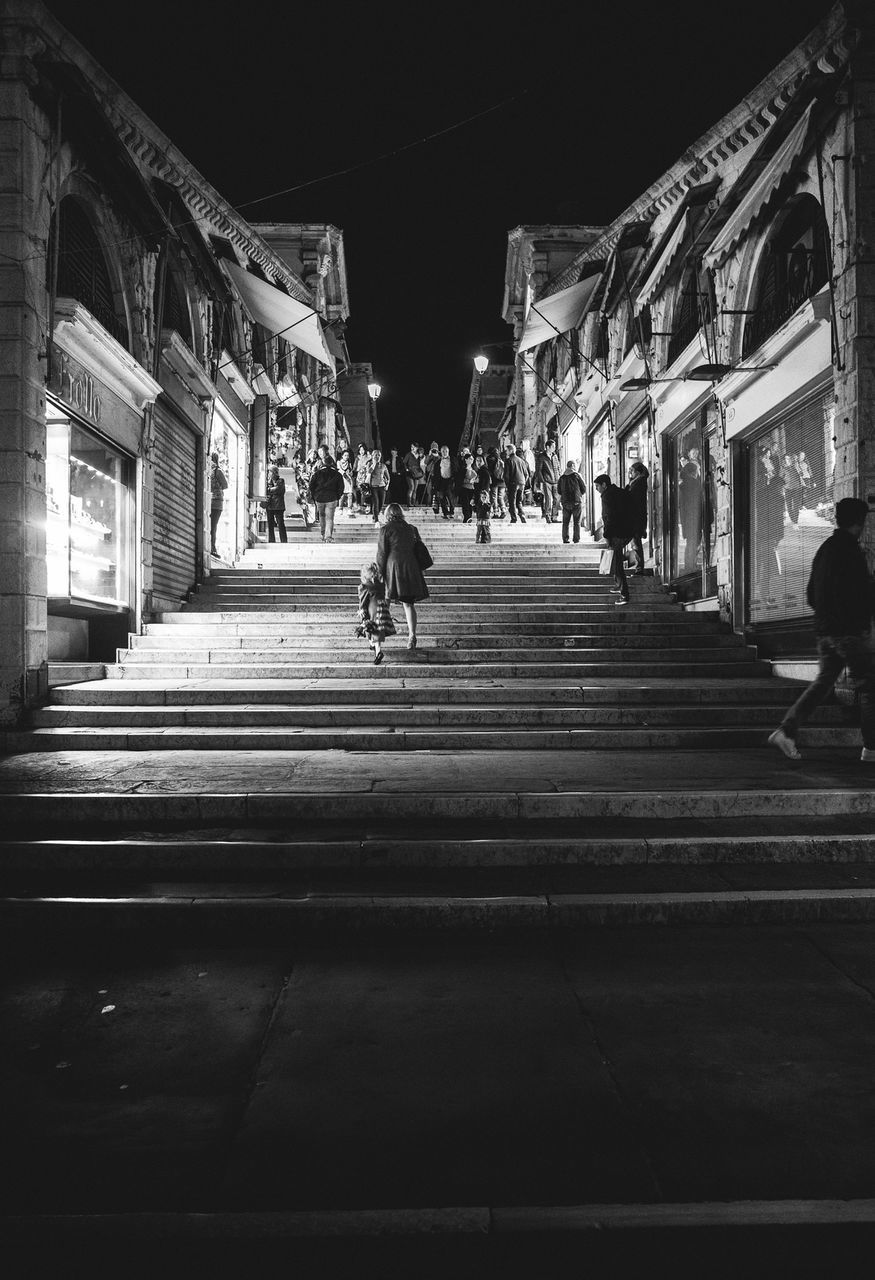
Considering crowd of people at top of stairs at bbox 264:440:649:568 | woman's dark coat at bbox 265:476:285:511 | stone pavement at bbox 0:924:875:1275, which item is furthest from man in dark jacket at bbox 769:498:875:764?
woman's dark coat at bbox 265:476:285:511

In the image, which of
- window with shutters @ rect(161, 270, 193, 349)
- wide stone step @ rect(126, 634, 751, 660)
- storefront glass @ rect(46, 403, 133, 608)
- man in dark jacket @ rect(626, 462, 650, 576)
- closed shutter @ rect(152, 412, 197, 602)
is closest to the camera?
storefront glass @ rect(46, 403, 133, 608)

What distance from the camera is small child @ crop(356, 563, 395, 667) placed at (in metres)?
9.91

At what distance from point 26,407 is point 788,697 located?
8.25 m

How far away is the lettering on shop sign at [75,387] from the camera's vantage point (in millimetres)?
9102

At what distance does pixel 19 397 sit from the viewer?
27.0ft

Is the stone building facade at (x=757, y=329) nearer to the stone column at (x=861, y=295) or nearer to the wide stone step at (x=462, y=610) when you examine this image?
the stone column at (x=861, y=295)

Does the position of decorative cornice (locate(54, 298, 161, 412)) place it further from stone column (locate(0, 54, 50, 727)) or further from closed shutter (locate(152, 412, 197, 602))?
closed shutter (locate(152, 412, 197, 602))

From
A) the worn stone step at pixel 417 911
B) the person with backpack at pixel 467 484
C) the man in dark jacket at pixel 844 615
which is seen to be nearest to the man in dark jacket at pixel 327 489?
the person with backpack at pixel 467 484

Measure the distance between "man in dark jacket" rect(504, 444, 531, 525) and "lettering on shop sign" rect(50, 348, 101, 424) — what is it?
12.6 m

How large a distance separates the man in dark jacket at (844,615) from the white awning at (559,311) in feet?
36.5

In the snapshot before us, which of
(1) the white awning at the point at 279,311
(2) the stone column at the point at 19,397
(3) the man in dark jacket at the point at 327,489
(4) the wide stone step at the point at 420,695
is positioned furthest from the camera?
(3) the man in dark jacket at the point at 327,489

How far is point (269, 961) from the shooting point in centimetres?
379

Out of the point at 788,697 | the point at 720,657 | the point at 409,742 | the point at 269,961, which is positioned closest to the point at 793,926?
the point at 269,961

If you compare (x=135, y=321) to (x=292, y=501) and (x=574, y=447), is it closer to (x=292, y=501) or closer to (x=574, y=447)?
(x=292, y=501)
